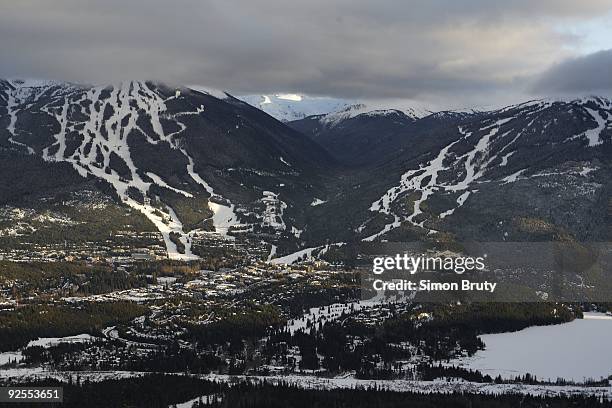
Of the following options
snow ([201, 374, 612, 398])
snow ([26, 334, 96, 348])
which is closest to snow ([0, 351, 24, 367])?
snow ([26, 334, 96, 348])

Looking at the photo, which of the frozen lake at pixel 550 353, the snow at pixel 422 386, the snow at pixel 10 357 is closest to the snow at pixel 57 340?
the snow at pixel 10 357

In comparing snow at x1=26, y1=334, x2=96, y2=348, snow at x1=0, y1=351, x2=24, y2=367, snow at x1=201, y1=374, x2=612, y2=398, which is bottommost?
snow at x1=201, y1=374, x2=612, y2=398

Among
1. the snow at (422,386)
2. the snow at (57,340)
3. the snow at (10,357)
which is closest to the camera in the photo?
the snow at (422,386)

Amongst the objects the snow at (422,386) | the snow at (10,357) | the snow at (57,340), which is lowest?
the snow at (422,386)

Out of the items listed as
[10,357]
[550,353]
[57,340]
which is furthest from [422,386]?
[10,357]

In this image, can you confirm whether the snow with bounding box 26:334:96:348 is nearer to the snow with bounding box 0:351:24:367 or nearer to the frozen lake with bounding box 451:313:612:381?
the snow with bounding box 0:351:24:367

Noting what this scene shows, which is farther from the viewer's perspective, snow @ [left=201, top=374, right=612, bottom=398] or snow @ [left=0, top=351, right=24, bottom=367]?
snow @ [left=0, top=351, right=24, bottom=367]

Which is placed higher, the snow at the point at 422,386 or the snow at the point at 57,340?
the snow at the point at 57,340

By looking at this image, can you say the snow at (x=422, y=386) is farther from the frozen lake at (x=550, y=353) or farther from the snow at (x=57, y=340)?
the snow at (x=57, y=340)

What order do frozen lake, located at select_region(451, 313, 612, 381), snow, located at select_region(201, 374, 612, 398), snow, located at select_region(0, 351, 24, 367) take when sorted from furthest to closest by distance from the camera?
frozen lake, located at select_region(451, 313, 612, 381)
snow, located at select_region(0, 351, 24, 367)
snow, located at select_region(201, 374, 612, 398)
